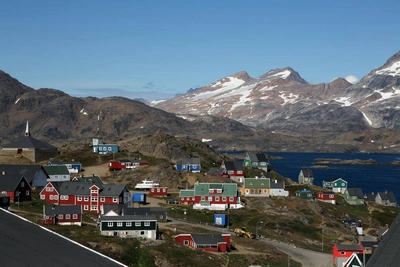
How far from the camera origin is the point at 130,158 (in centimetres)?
10231

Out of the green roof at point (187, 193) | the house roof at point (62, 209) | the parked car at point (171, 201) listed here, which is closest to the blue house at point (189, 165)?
the parked car at point (171, 201)

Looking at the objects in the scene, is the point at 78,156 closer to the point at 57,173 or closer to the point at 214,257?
the point at 57,173

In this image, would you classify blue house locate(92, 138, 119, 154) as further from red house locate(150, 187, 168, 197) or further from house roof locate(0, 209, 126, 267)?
house roof locate(0, 209, 126, 267)

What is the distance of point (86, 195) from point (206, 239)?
18.7 m

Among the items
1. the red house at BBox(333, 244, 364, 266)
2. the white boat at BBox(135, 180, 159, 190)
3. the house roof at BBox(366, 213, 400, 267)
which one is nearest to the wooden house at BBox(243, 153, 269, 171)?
the white boat at BBox(135, 180, 159, 190)

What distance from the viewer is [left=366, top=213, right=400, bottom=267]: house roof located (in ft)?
62.0

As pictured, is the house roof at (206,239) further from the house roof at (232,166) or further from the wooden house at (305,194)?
the house roof at (232,166)

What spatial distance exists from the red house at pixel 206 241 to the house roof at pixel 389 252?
29.0m

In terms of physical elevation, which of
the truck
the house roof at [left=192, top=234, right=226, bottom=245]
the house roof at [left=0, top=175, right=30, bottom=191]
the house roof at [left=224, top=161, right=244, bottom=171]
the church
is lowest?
the truck

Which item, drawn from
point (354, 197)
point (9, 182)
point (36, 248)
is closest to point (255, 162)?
point (354, 197)

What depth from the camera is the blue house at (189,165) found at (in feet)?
317

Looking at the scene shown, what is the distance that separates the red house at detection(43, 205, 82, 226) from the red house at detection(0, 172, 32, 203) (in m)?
9.34

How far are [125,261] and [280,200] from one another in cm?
4236

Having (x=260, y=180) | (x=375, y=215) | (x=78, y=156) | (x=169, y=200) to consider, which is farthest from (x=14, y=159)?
(x=375, y=215)
